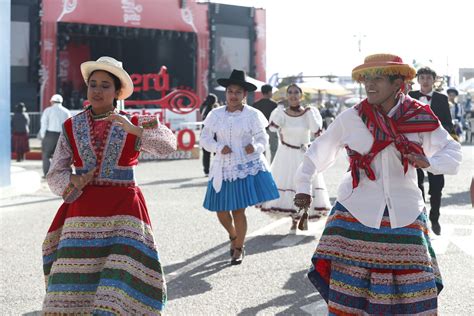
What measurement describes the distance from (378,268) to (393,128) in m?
0.78

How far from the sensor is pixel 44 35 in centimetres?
3356

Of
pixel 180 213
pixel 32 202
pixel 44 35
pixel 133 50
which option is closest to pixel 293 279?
pixel 180 213

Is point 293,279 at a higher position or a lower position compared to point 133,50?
lower

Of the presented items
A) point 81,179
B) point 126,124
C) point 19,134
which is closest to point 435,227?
point 126,124

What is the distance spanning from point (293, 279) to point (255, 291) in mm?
577

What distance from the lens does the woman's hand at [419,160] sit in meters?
4.39

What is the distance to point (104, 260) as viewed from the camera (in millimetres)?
4609

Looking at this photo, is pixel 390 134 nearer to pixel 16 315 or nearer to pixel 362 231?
pixel 362 231

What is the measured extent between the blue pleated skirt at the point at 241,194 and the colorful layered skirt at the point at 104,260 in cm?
315

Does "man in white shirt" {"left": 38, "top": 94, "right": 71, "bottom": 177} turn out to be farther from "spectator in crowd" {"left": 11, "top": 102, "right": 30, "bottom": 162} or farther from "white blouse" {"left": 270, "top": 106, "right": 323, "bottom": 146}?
"spectator in crowd" {"left": 11, "top": 102, "right": 30, "bottom": 162}

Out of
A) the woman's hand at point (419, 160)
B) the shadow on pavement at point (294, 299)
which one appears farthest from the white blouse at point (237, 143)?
the woman's hand at point (419, 160)

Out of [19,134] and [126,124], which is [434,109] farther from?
[19,134]

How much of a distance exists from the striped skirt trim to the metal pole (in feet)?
32.1

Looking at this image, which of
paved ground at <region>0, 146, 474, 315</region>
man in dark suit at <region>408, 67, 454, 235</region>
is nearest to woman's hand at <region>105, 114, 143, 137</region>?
paved ground at <region>0, 146, 474, 315</region>
